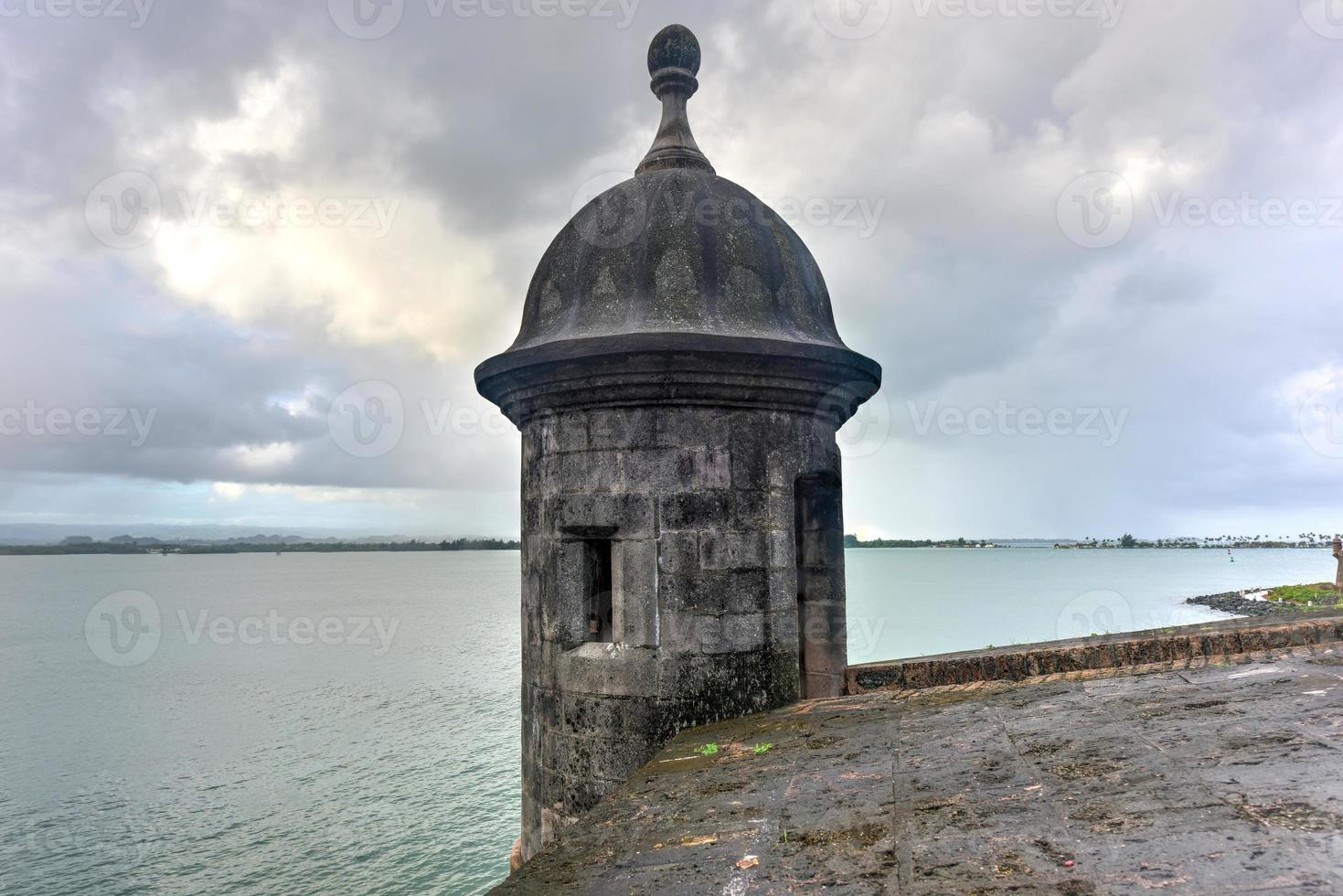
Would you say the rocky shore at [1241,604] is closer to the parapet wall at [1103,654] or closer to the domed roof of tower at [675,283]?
the parapet wall at [1103,654]

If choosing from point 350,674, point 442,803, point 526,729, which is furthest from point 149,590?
point 526,729

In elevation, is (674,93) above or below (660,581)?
above

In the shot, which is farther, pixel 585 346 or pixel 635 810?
pixel 585 346

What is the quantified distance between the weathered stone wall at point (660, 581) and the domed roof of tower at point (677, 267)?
1.66ft

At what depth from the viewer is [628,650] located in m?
4.26

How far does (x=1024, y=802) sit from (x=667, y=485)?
239cm

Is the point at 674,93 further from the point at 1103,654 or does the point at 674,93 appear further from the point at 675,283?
the point at 1103,654

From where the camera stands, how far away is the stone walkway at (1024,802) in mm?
1749

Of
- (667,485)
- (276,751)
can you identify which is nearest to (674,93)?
(667,485)

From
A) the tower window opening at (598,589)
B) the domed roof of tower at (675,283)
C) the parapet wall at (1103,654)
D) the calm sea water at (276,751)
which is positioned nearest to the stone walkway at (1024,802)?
the parapet wall at (1103,654)

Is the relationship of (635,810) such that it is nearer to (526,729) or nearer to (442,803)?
(526,729)

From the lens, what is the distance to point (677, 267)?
15.0 ft

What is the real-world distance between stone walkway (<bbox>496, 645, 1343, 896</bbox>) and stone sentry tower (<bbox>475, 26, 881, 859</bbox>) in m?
0.78

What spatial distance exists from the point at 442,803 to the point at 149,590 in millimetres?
87221
